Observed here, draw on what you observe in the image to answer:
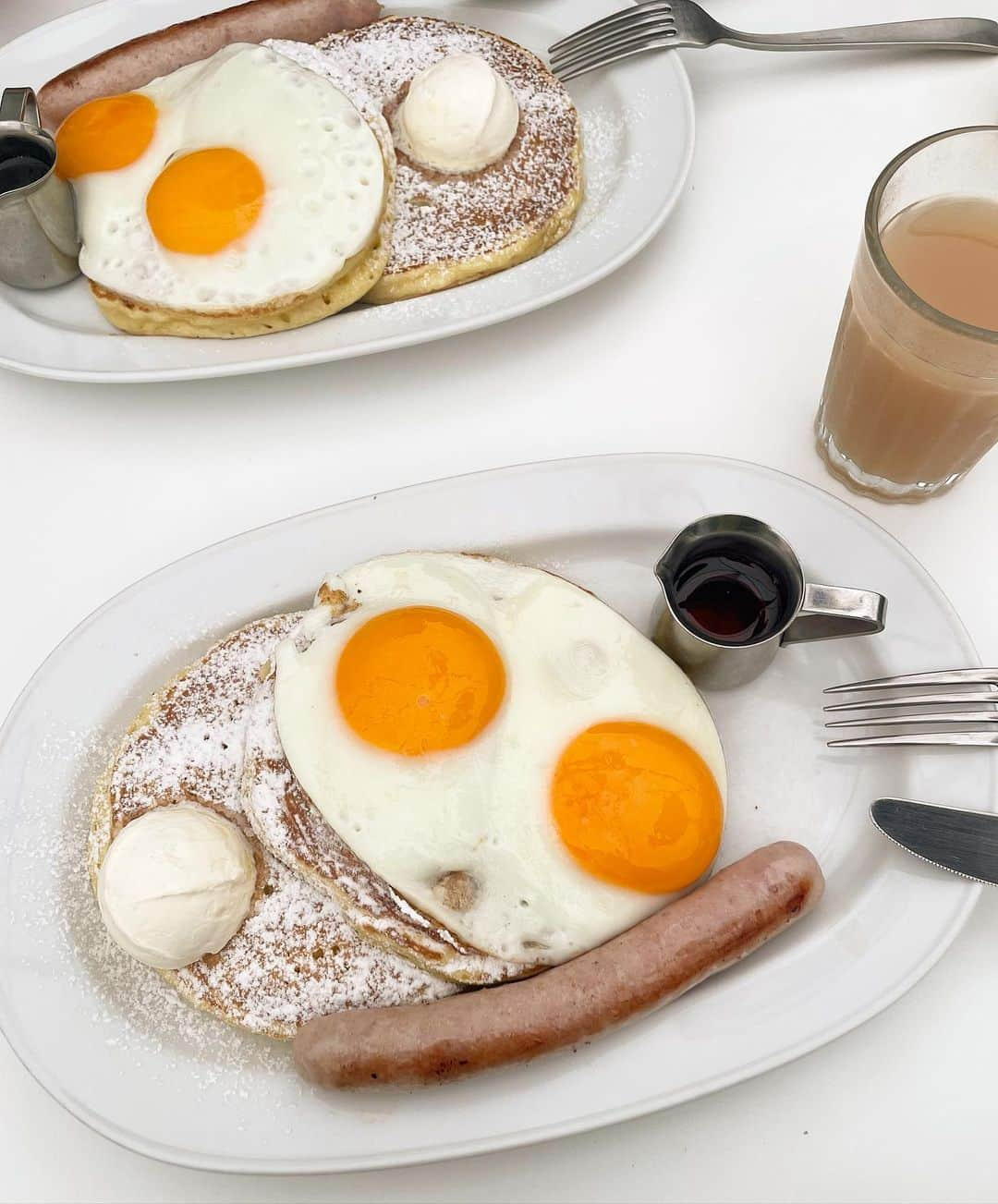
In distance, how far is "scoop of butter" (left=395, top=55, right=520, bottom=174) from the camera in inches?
79.5

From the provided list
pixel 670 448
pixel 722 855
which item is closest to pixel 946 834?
pixel 722 855

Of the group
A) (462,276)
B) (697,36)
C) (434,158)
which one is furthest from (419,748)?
(697,36)

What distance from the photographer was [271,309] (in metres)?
1.94

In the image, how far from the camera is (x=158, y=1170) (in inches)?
61.2

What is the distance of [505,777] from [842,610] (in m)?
0.62

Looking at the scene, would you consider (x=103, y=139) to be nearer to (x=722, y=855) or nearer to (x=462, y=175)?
(x=462, y=175)

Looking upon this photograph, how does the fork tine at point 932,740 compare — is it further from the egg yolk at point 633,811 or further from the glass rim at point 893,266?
the glass rim at point 893,266

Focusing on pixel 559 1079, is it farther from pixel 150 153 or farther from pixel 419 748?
pixel 150 153

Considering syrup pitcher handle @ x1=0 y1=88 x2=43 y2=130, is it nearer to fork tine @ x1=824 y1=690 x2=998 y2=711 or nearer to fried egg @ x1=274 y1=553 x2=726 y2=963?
fried egg @ x1=274 y1=553 x2=726 y2=963

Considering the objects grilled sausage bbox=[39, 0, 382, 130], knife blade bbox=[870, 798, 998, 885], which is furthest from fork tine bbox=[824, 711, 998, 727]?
grilled sausage bbox=[39, 0, 382, 130]

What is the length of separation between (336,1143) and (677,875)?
652mm

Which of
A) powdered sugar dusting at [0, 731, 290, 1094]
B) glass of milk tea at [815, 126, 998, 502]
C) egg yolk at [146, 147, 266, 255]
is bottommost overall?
powdered sugar dusting at [0, 731, 290, 1094]

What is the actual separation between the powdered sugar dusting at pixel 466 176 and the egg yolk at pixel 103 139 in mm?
383

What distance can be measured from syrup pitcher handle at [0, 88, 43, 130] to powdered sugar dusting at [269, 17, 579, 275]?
1.87 ft
